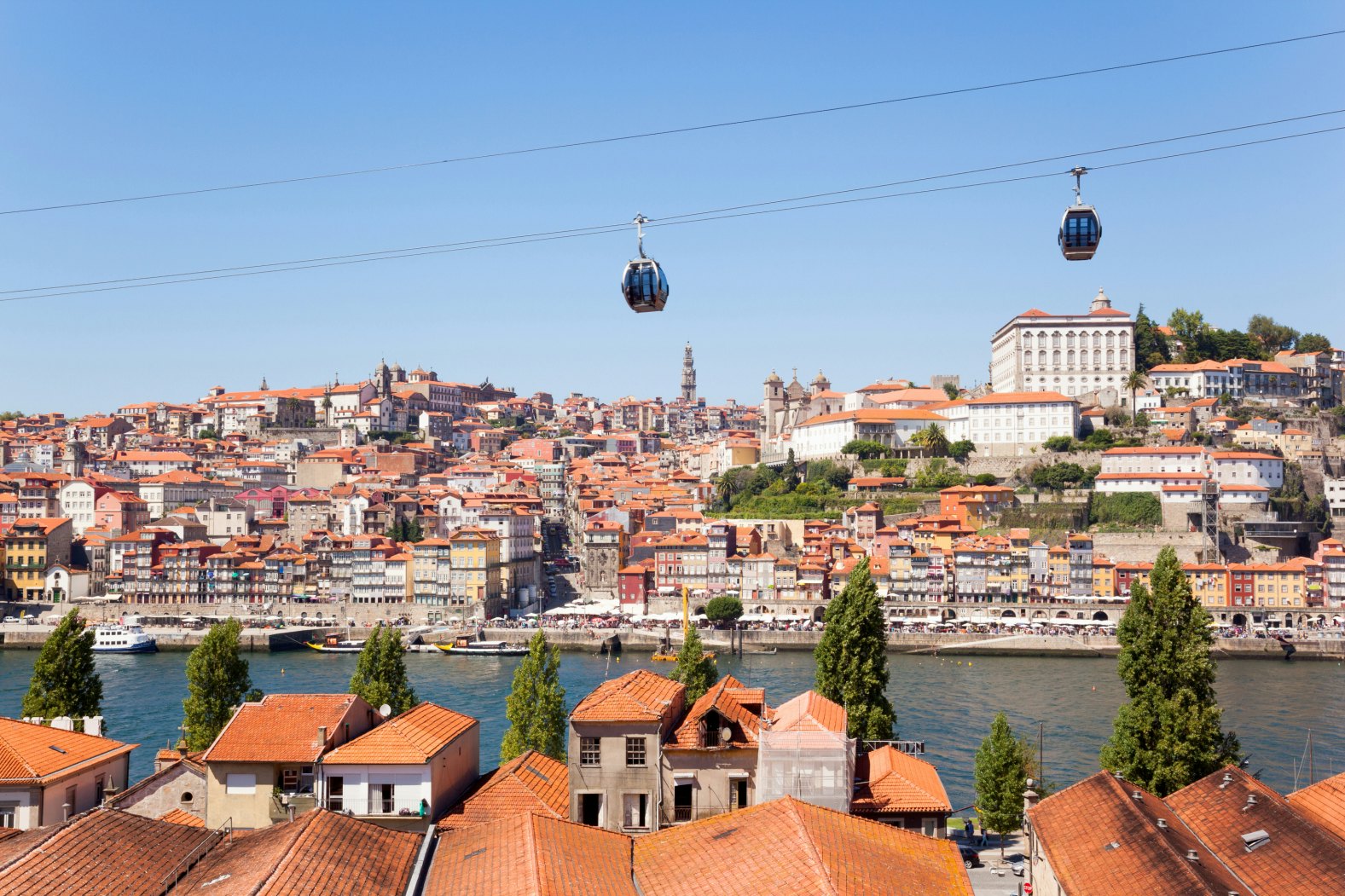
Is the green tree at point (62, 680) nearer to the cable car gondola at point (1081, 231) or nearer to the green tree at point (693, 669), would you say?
the green tree at point (693, 669)

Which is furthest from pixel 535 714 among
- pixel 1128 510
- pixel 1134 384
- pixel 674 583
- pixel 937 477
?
pixel 1134 384

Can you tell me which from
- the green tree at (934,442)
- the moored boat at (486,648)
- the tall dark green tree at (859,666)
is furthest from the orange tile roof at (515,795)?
the green tree at (934,442)

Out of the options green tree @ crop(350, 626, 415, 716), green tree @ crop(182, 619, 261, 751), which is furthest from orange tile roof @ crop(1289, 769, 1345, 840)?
green tree @ crop(182, 619, 261, 751)

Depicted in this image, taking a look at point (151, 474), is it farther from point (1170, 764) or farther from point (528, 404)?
point (1170, 764)

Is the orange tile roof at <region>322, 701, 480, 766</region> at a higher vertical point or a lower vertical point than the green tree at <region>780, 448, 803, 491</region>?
lower

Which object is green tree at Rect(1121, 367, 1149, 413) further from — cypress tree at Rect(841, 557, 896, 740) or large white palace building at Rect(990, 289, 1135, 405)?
cypress tree at Rect(841, 557, 896, 740)

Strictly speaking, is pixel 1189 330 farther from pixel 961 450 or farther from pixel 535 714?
pixel 535 714
